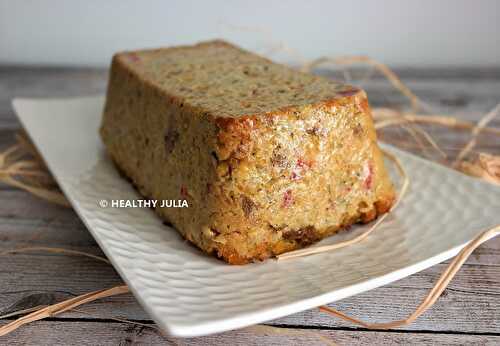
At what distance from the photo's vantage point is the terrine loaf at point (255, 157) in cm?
135

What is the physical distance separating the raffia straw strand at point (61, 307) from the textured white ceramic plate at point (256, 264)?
71 millimetres

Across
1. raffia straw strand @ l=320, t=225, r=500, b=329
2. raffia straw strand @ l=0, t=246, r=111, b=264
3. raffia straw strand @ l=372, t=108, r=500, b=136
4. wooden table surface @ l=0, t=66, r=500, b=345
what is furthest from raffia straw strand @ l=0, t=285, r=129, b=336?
raffia straw strand @ l=372, t=108, r=500, b=136

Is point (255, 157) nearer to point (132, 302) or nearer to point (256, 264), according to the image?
point (256, 264)

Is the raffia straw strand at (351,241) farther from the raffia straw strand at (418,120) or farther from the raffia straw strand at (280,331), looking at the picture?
the raffia straw strand at (418,120)

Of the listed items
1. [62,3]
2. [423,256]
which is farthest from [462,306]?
A: [62,3]

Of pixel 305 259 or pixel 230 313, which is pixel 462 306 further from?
pixel 230 313

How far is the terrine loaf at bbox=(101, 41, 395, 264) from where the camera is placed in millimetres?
1348

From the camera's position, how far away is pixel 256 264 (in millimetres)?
1400

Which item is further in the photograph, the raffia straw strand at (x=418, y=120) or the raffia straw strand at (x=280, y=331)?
the raffia straw strand at (x=418, y=120)

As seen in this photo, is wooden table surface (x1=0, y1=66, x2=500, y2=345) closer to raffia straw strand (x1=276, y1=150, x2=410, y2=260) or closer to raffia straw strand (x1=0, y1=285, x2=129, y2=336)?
raffia straw strand (x1=0, y1=285, x2=129, y2=336)

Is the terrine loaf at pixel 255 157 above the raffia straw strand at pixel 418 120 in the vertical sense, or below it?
above

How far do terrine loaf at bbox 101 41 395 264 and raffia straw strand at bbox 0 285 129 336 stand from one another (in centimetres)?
22

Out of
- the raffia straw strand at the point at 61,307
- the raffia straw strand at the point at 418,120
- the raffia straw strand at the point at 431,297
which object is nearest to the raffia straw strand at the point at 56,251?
the raffia straw strand at the point at 61,307

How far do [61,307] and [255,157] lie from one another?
51cm
